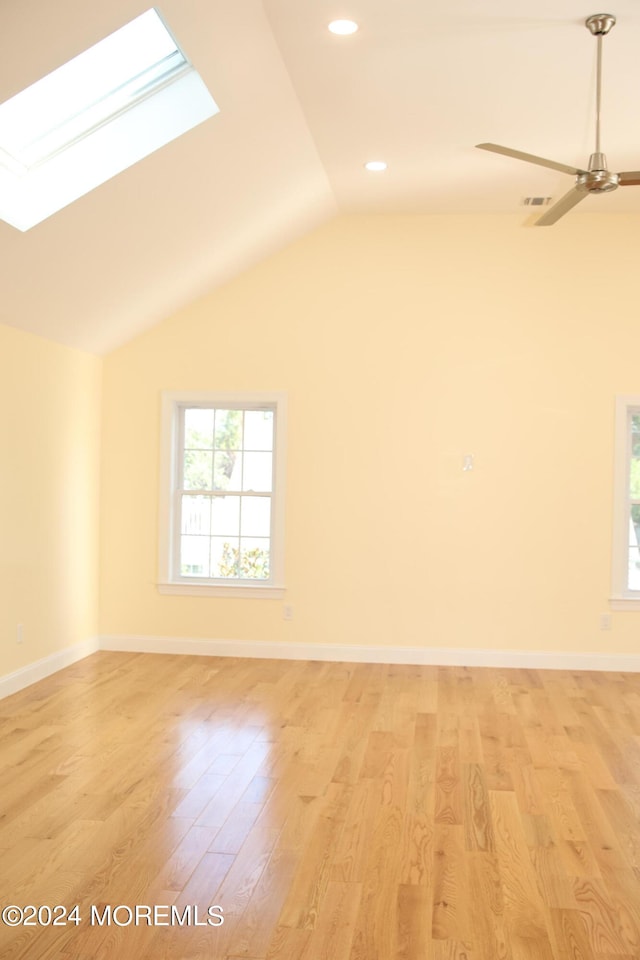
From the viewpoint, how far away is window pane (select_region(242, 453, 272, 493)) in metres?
7.16

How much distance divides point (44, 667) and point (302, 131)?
3732 millimetres

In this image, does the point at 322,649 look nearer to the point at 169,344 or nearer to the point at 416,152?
the point at 169,344

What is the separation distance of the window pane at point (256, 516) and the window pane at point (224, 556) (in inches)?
5.9

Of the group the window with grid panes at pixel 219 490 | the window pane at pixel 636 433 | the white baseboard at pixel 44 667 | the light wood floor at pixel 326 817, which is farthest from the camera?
the window with grid panes at pixel 219 490

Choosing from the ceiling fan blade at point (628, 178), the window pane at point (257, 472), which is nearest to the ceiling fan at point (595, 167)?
the ceiling fan blade at point (628, 178)

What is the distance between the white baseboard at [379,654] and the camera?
671 cm

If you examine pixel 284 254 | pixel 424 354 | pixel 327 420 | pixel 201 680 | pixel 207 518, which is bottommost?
pixel 201 680

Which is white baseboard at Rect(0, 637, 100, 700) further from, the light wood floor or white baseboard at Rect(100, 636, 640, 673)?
white baseboard at Rect(100, 636, 640, 673)

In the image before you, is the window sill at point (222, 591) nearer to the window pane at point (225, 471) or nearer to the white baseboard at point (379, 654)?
the white baseboard at point (379, 654)

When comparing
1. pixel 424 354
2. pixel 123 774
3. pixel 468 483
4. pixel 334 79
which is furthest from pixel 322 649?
pixel 334 79

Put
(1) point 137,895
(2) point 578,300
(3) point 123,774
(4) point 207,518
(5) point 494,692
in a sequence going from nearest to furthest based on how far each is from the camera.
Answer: (1) point 137,895, (3) point 123,774, (5) point 494,692, (2) point 578,300, (4) point 207,518

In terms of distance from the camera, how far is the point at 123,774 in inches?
168

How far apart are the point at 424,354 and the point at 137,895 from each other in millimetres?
4659

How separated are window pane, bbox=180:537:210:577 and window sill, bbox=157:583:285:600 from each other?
6.9 inches
